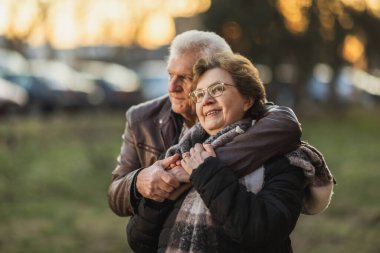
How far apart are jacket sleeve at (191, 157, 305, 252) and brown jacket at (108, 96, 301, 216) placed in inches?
9.2

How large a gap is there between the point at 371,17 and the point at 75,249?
54.4ft

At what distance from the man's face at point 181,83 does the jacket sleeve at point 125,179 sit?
327mm

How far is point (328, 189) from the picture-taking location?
3.23 m

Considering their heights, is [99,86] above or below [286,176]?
below

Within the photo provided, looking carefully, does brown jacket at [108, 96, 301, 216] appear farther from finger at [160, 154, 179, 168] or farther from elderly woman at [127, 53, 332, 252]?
finger at [160, 154, 179, 168]

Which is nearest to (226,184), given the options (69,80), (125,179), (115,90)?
(125,179)

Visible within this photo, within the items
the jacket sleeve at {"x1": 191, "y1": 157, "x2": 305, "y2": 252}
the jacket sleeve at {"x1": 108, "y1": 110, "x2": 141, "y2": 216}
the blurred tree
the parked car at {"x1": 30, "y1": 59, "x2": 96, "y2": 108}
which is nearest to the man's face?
the jacket sleeve at {"x1": 108, "y1": 110, "x2": 141, "y2": 216}

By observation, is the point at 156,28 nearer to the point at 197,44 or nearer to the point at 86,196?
the point at 86,196

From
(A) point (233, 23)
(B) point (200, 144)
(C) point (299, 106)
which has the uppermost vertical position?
(B) point (200, 144)

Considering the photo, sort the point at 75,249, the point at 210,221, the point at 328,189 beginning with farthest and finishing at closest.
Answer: the point at 75,249
the point at 328,189
the point at 210,221

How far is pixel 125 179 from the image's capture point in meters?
3.54

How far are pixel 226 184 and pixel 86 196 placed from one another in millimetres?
8042

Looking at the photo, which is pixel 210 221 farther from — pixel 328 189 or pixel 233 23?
pixel 233 23

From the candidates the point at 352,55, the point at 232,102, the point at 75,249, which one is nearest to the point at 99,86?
the point at 352,55
